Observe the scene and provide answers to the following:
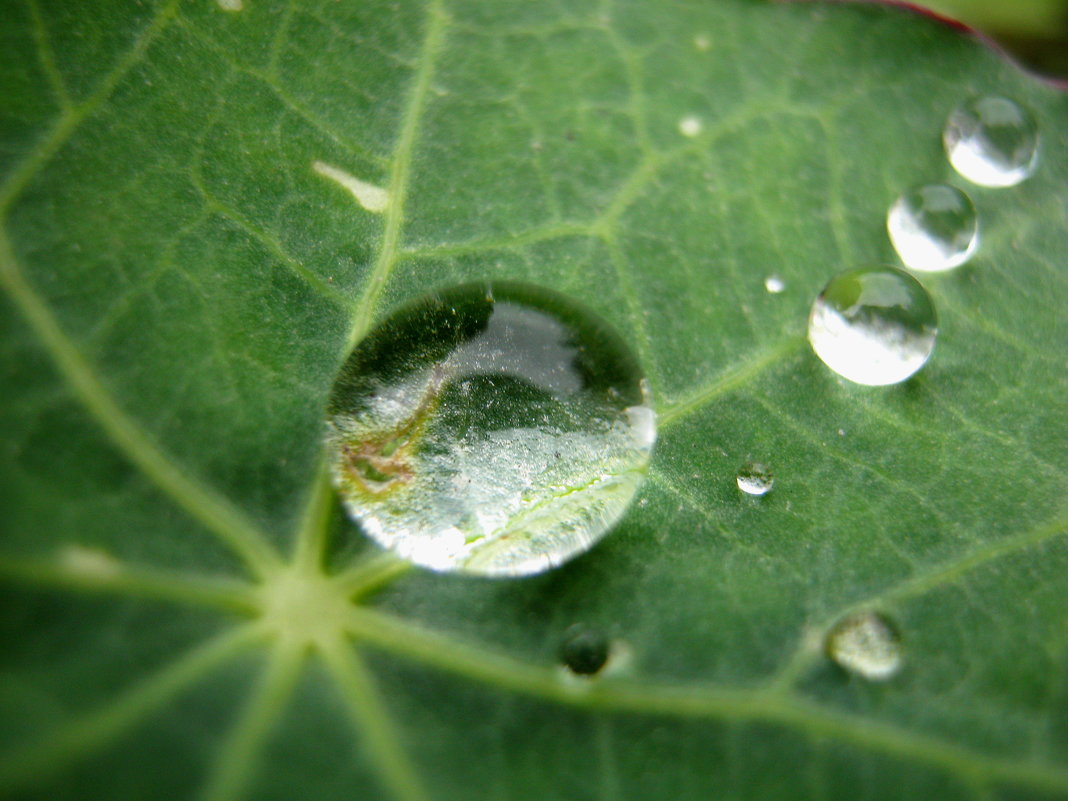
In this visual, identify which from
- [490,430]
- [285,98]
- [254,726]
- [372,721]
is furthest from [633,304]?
[254,726]

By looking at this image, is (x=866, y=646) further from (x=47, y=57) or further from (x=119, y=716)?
(x=47, y=57)

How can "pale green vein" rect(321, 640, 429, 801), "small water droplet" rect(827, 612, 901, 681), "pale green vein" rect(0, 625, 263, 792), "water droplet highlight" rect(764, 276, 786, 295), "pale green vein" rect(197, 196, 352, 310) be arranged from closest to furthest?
1. "pale green vein" rect(0, 625, 263, 792)
2. "pale green vein" rect(321, 640, 429, 801)
3. "small water droplet" rect(827, 612, 901, 681)
4. "pale green vein" rect(197, 196, 352, 310)
5. "water droplet highlight" rect(764, 276, 786, 295)

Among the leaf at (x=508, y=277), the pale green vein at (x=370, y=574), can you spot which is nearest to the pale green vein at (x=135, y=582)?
the leaf at (x=508, y=277)

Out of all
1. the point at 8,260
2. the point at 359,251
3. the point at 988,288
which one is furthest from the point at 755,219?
the point at 8,260

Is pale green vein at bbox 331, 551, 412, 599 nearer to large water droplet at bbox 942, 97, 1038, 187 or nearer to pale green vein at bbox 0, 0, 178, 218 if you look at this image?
pale green vein at bbox 0, 0, 178, 218

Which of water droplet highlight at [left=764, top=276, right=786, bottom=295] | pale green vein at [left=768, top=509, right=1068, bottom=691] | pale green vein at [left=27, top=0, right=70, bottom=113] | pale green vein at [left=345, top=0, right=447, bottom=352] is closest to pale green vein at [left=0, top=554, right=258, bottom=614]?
pale green vein at [left=345, top=0, right=447, bottom=352]

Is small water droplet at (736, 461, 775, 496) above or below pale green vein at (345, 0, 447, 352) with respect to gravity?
below

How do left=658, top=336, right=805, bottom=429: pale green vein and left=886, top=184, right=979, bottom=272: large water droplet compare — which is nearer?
left=658, top=336, right=805, bottom=429: pale green vein

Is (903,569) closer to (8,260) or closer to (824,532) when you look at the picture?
(824,532)
